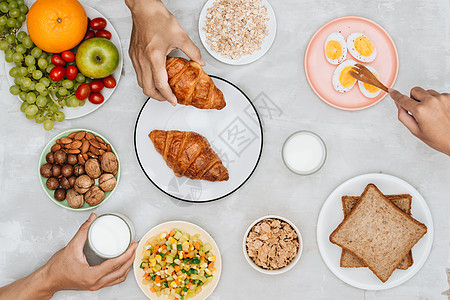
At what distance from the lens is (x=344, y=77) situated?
4.90 feet

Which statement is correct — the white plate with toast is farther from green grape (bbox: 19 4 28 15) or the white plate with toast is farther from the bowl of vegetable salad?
green grape (bbox: 19 4 28 15)

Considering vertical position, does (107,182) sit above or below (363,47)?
below

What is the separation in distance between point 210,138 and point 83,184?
1.71 ft

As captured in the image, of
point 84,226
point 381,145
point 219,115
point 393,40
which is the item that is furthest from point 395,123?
point 84,226

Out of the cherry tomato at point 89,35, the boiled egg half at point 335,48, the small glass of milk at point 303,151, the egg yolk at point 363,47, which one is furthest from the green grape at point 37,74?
the egg yolk at point 363,47

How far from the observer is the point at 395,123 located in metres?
1.56

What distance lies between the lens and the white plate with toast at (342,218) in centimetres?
148

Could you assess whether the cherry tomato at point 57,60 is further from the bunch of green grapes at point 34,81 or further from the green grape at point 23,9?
the green grape at point 23,9

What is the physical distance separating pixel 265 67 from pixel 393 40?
0.53m

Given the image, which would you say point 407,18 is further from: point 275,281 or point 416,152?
point 275,281

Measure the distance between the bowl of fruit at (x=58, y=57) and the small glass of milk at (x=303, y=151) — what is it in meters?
0.74

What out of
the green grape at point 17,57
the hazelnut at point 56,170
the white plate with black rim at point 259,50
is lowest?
the hazelnut at point 56,170

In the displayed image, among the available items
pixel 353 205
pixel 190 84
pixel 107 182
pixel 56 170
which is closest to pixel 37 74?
pixel 56 170

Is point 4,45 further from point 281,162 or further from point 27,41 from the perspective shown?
point 281,162
